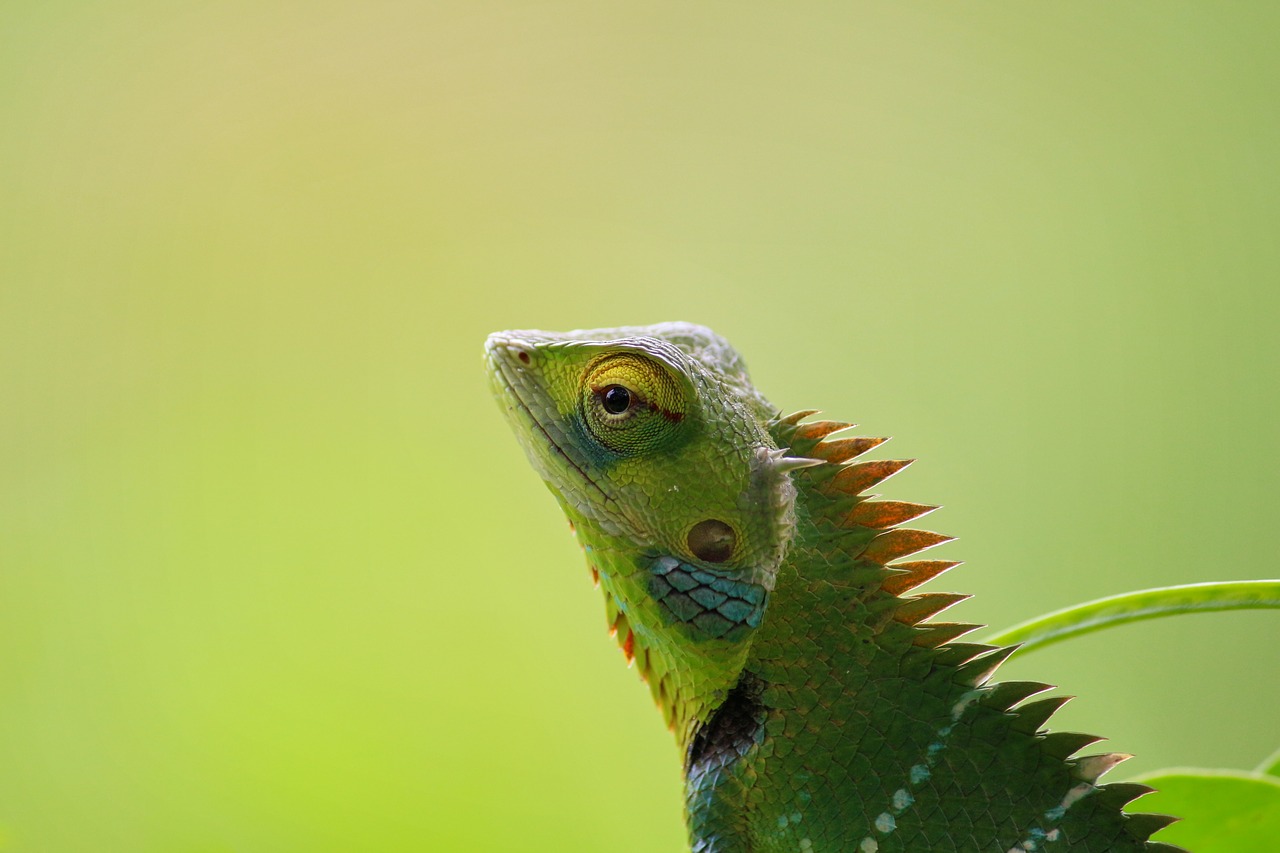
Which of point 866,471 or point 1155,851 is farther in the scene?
point 866,471

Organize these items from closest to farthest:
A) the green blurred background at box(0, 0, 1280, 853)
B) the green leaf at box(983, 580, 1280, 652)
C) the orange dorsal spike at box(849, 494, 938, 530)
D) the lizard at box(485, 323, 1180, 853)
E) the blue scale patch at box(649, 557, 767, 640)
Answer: the green leaf at box(983, 580, 1280, 652) → the lizard at box(485, 323, 1180, 853) → the blue scale patch at box(649, 557, 767, 640) → the orange dorsal spike at box(849, 494, 938, 530) → the green blurred background at box(0, 0, 1280, 853)

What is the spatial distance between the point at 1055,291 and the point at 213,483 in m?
4.75

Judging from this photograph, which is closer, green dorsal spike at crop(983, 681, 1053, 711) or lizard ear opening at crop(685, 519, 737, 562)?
green dorsal spike at crop(983, 681, 1053, 711)

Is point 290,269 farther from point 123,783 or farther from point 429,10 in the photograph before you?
point 123,783

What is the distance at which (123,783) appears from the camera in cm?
393

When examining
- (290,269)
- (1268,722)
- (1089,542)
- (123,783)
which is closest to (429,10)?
(290,269)

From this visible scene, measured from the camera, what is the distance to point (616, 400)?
5.48 ft

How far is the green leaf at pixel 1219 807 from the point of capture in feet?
4.59

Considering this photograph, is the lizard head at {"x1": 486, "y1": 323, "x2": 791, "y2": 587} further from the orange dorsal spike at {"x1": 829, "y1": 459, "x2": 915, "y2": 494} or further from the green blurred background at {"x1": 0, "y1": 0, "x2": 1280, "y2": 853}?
the green blurred background at {"x1": 0, "y1": 0, "x2": 1280, "y2": 853}

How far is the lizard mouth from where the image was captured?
1.72 metres

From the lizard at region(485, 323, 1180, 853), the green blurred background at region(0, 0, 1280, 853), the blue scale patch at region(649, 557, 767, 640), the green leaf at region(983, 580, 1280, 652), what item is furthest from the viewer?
the green blurred background at region(0, 0, 1280, 853)

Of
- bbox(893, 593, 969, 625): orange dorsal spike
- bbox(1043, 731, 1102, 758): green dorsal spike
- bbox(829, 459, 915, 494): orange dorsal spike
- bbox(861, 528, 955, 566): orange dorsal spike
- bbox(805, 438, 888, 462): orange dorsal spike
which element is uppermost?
bbox(805, 438, 888, 462): orange dorsal spike

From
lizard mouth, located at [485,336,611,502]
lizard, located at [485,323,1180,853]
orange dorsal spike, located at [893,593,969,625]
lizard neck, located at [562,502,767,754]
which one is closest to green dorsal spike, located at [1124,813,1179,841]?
lizard, located at [485,323,1180,853]

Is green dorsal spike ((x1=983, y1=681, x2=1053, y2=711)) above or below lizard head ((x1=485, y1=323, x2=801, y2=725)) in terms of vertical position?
below
